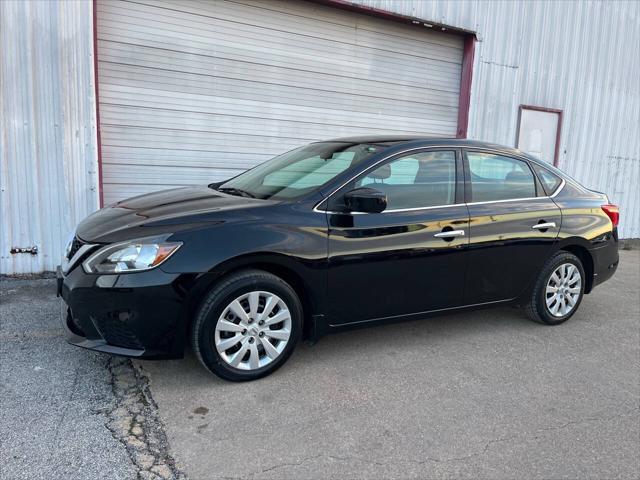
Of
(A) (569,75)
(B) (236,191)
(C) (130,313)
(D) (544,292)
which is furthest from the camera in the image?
(A) (569,75)

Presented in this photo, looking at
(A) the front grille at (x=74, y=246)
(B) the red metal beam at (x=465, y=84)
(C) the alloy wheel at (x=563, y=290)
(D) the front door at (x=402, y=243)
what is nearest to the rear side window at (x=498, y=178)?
(D) the front door at (x=402, y=243)

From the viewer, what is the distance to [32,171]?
532cm

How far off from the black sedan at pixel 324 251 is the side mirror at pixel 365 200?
0.03 feet

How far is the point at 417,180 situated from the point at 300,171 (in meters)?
0.90

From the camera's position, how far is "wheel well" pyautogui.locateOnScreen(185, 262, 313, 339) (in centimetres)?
302

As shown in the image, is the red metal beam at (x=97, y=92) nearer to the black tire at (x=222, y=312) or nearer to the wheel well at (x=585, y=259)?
the black tire at (x=222, y=312)

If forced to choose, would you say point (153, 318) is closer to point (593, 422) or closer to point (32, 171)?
point (593, 422)

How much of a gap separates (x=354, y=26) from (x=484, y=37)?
2437mm

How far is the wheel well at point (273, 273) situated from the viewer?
302 centimetres

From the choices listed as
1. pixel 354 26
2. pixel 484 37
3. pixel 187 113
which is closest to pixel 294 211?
pixel 187 113

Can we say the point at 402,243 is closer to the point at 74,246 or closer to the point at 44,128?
the point at 74,246

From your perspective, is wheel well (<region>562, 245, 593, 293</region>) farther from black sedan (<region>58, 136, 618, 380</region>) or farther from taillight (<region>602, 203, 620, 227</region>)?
taillight (<region>602, 203, 620, 227</region>)

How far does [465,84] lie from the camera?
8.29m

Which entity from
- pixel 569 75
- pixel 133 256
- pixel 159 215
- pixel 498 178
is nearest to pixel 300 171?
pixel 159 215
